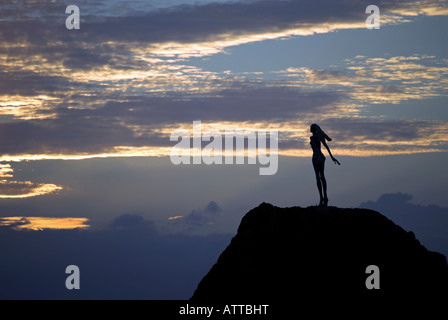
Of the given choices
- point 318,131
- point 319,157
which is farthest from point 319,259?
point 318,131

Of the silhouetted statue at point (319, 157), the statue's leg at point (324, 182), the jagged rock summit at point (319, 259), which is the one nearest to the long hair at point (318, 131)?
the silhouetted statue at point (319, 157)

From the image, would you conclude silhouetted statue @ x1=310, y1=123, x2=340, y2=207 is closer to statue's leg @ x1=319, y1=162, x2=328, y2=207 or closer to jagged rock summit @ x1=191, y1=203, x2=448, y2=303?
statue's leg @ x1=319, y1=162, x2=328, y2=207

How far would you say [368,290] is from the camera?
1492 inches

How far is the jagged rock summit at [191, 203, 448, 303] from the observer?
38219 millimetres

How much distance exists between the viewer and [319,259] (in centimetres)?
3909

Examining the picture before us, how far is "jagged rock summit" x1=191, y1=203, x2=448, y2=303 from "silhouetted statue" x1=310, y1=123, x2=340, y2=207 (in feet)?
3.79

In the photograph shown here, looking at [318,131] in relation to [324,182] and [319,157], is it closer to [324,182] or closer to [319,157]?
[319,157]

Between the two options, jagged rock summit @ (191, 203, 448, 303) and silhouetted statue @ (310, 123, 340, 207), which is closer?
jagged rock summit @ (191, 203, 448, 303)

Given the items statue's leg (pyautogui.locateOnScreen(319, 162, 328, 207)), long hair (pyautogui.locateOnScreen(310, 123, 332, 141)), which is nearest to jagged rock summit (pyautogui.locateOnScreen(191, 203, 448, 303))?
statue's leg (pyautogui.locateOnScreen(319, 162, 328, 207))

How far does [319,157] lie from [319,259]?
6634 millimetres
